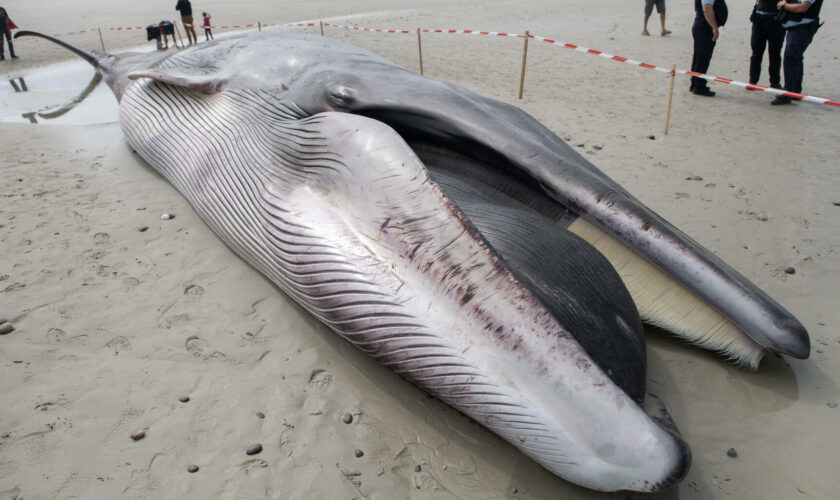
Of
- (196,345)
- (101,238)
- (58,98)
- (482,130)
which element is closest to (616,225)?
(482,130)

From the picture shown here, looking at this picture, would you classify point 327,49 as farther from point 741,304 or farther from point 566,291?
point 741,304

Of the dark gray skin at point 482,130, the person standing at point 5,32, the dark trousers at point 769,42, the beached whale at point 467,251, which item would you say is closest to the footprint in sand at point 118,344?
the beached whale at point 467,251

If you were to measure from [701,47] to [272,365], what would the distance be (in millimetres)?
8655

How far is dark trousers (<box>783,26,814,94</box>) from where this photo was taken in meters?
7.67

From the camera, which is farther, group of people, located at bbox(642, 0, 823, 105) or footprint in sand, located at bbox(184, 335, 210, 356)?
group of people, located at bbox(642, 0, 823, 105)

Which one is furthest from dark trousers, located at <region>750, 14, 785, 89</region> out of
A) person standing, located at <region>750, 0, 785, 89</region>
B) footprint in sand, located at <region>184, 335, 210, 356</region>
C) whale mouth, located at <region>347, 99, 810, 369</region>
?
footprint in sand, located at <region>184, 335, 210, 356</region>

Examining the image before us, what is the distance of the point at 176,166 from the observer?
4617 millimetres

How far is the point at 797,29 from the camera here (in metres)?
7.69

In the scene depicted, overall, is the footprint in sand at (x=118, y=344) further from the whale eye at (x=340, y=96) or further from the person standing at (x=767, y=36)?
the person standing at (x=767, y=36)

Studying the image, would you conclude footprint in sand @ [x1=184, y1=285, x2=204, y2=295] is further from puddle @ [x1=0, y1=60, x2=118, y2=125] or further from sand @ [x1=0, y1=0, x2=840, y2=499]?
puddle @ [x1=0, y1=60, x2=118, y2=125]

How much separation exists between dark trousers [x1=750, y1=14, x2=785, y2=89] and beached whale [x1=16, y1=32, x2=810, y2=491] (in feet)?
20.4

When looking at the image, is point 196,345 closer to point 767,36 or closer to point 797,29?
point 797,29

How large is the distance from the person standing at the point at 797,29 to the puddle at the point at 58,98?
30.3 feet

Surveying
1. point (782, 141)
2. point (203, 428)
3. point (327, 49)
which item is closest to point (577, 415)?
point (203, 428)
